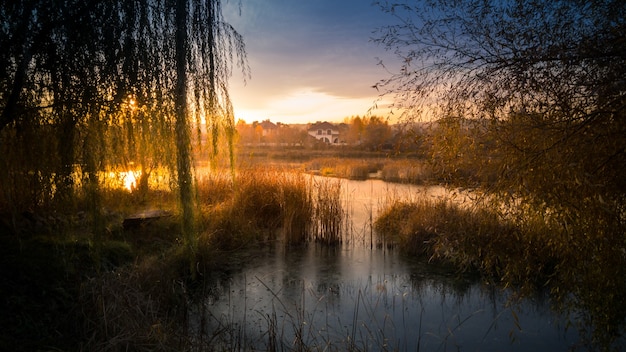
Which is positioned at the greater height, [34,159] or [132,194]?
[34,159]

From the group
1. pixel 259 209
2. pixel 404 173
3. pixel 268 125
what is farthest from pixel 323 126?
pixel 259 209

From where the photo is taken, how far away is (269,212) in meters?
9.59

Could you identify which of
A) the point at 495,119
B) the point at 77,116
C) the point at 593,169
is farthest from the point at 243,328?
the point at 593,169

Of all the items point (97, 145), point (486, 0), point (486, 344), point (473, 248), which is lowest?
point (486, 344)

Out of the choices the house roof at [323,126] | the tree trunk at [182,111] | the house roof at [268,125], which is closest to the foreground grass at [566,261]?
the tree trunk at [182,111]

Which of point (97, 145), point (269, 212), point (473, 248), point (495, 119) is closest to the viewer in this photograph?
point (97, 145)

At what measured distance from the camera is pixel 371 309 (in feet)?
17.3

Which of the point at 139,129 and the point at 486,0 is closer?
the point at 139,129

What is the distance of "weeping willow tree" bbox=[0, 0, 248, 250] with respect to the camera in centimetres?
304

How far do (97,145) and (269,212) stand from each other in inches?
251

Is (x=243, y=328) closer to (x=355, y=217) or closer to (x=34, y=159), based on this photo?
(x=34, y=159)

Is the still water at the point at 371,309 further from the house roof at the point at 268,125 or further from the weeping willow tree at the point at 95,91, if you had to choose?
the house roof at the point at 268,125

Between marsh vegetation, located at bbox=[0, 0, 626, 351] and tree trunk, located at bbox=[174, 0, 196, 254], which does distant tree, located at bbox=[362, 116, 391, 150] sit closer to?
marsh vegetation, located at bbox=[0, 0, 626, 351]

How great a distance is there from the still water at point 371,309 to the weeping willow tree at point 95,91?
2.05 meters
